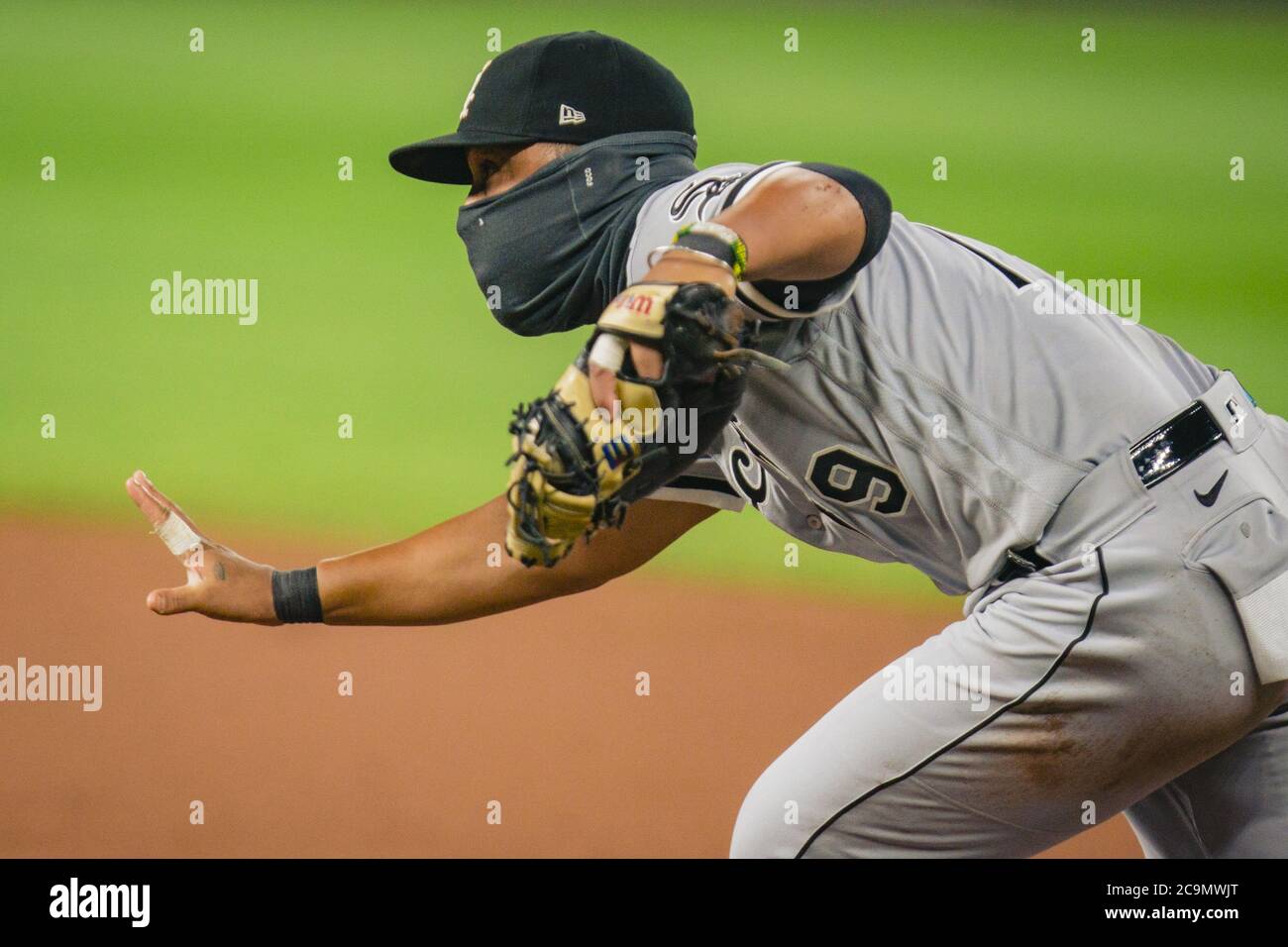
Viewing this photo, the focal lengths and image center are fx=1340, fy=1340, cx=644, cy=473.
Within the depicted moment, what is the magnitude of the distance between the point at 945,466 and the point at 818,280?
7.9 inches

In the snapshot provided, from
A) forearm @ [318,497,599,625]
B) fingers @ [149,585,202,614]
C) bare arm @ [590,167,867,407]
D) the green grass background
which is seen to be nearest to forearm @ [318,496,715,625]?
forearm @ [318,497,599,625]

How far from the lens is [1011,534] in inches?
43.8

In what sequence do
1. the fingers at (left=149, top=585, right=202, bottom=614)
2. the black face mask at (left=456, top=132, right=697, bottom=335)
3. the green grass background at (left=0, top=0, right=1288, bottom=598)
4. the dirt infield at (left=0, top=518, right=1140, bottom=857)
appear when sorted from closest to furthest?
the black face mask at (left=456, top=132, right=697, bottom=335) → the fingers at (left=149, top=585, right=202, bottom=614) → the dirt infield at (left=0, top=518, right=1140, bottom=857) → the green grass background at (left=0, top=0, right=1288, bottom=598)

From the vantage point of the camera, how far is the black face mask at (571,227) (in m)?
1.17

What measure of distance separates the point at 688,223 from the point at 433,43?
266 centimetres

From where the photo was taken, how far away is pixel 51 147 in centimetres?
339

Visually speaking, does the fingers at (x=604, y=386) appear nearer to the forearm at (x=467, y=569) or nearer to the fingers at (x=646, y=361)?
the fingers at (x=646, y=361)

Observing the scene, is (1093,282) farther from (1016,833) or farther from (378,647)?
(1016,833)

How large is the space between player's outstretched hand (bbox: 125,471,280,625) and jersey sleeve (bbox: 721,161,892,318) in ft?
2.27

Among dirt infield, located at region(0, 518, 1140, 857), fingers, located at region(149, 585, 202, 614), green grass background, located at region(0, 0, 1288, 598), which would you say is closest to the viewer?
fingers, located at region(149, 585, 202, 614)

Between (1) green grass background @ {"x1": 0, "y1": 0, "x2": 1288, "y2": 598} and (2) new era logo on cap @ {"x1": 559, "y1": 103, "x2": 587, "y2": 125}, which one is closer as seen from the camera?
(2) new era logo on cap @ {"x1": 559, "y1": 103, "x2": 587, "y2": 125}

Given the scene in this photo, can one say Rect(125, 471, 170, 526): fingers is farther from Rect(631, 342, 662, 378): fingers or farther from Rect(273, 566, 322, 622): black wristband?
Rect(631, 342, 662, 378): fingers

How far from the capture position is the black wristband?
1.45 metres

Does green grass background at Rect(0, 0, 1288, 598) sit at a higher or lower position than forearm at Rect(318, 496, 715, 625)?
higher
